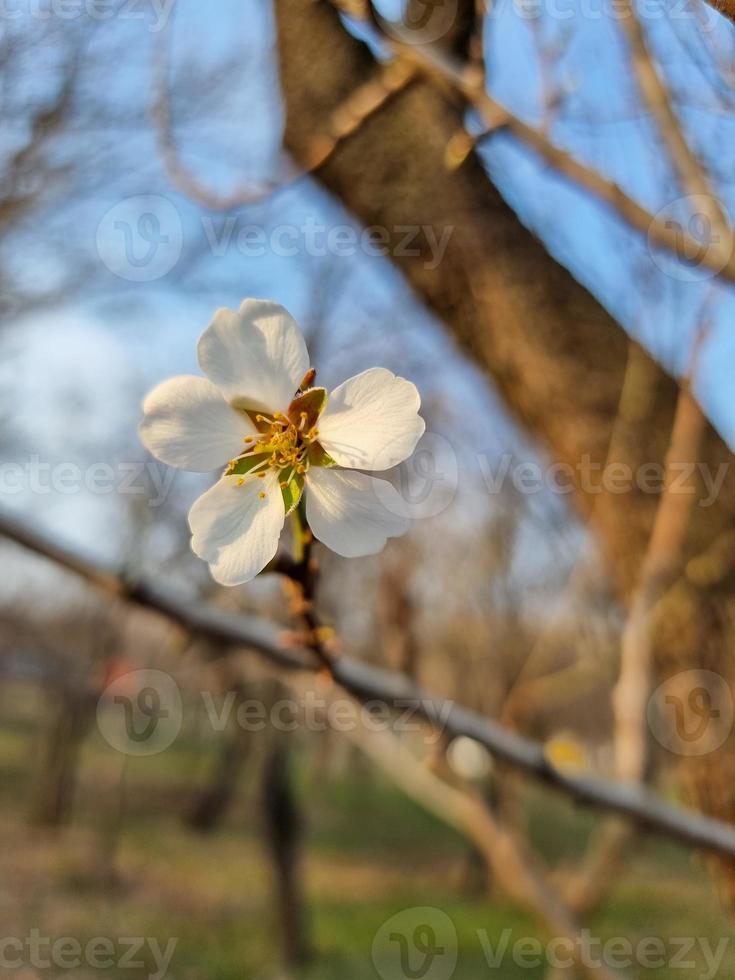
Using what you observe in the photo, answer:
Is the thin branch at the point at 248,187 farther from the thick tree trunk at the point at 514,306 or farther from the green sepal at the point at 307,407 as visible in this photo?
the green sepal at the point at 307,407

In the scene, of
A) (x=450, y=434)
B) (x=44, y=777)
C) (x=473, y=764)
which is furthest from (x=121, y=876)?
(x=473, y=764)

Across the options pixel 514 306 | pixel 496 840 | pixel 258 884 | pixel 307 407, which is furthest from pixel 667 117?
pixel 258 884

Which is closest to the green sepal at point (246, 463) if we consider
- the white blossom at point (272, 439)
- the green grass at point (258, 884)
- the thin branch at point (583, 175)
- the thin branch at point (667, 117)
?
the white blossom at point (272, 439)

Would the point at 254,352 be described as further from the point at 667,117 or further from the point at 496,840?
the point at 496,840

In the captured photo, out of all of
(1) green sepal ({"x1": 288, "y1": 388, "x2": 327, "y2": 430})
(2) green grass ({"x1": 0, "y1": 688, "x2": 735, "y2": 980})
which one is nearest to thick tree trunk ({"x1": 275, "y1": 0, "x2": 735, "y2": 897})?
(1) green sepal ({"x1": 288, "y1": 388, "x2": 327, "y2": 430})

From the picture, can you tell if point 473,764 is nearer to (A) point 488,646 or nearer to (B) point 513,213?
(B) point 513,213

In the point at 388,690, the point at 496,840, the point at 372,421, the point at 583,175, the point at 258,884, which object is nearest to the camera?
the point at 372,421

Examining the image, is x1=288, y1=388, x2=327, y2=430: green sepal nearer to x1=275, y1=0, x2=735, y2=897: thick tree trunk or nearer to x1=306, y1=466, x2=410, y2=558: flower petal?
x1=306, y1=466, x2=410, y2=558: flower petal
